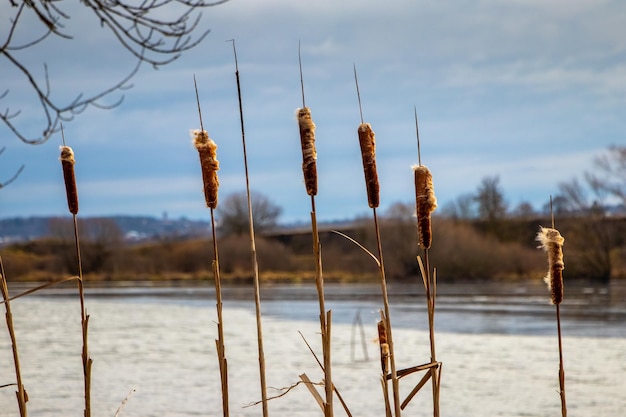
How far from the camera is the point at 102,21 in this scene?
3.71m

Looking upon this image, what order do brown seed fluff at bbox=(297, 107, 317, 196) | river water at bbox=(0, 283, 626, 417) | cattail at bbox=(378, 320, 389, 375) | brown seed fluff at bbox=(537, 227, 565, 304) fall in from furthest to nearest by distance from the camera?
river water at bbox=(0, 283, 626, 417) < cattail at bbox=(378, 320, 389, 375) < brown seed fluff at bbox=(537, 227, 565, 304) < brown seed fluff at bbox=(297, 107, 317, 196)

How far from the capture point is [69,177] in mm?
2551

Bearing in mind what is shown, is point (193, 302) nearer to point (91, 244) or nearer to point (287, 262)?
point (287, 262)

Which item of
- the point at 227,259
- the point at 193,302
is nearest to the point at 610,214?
the point at 227,259

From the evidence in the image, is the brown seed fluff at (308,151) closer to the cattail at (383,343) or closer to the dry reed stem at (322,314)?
the dry reed stem at (322,314)

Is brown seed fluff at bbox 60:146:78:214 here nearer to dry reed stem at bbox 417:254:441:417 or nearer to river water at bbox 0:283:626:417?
dry reed stem at bbox 417:254:441:417

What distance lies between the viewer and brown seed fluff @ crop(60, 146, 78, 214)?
254 cm

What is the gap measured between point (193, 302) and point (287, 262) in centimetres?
1779

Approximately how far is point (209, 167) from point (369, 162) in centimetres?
45

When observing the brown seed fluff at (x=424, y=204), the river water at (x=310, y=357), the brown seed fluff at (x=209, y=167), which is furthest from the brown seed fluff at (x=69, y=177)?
the river water at (x=310, y=357)

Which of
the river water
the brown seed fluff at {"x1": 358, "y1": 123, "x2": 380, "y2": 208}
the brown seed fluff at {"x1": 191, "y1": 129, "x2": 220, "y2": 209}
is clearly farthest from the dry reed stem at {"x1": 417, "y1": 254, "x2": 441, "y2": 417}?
the river water

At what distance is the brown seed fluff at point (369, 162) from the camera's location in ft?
7.45

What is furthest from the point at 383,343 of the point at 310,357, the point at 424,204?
the point at 310,357

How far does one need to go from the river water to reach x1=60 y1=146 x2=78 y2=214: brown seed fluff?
1.14 meters
